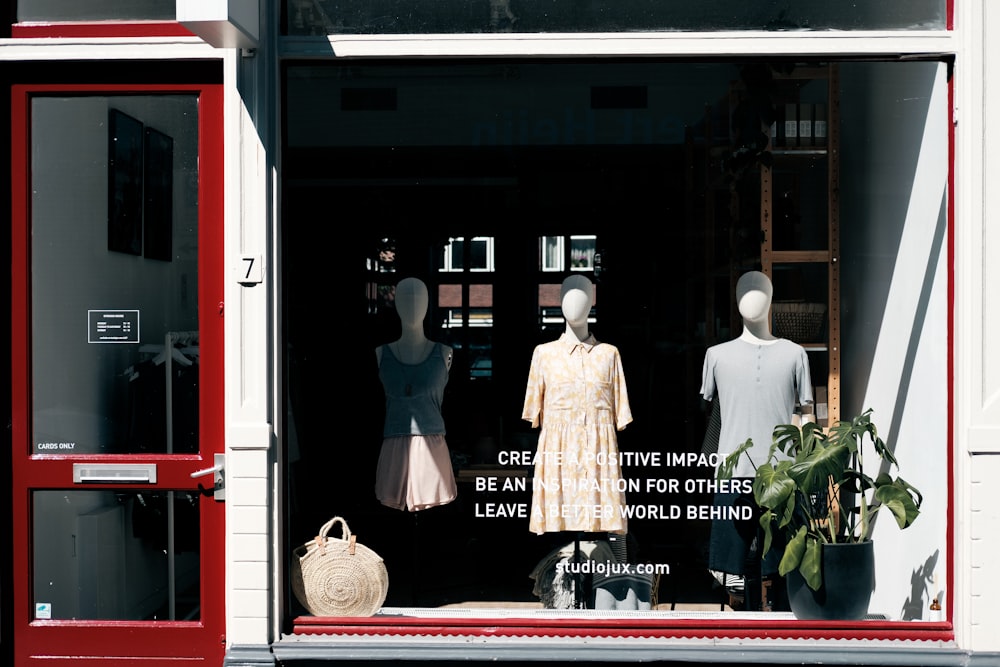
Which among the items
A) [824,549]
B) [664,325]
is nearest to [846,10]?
[664,325]

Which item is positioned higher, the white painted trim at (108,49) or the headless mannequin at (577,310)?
the white painted trim at (108,49)

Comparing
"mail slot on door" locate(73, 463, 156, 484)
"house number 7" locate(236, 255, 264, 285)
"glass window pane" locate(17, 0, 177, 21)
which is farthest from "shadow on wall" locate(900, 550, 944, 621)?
"glass window pane" locate(17, 0, 177, 21)

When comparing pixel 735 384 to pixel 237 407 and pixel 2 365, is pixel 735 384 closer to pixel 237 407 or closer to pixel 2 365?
pixel 237 407

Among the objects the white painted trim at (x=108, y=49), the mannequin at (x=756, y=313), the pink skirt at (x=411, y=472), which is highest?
the white painted trim at (x=108, y=49)

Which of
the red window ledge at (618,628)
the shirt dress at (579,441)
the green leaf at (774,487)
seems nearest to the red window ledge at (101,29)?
the shirt dress at (579,441)

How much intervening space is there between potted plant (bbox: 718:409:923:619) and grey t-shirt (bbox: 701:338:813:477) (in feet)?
0.48

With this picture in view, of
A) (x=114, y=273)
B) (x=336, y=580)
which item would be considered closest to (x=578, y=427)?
(x=336, y=580)

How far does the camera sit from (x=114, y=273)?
13.6 ft

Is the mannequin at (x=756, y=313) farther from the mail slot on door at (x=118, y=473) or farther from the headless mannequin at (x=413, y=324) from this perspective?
the mail slot on door at (x=118, y=473)

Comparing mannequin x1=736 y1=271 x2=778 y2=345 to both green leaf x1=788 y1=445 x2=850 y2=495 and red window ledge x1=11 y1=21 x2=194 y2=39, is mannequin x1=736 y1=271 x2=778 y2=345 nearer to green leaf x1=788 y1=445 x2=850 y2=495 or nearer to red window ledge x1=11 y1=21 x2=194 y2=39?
green leaf x1=788 y1=445 x2=850 y2=495

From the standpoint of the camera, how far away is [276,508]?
4.05m

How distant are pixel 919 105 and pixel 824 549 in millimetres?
1778

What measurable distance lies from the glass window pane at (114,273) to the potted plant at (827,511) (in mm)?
2260

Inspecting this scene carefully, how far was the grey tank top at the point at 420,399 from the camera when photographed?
4.61 meters
